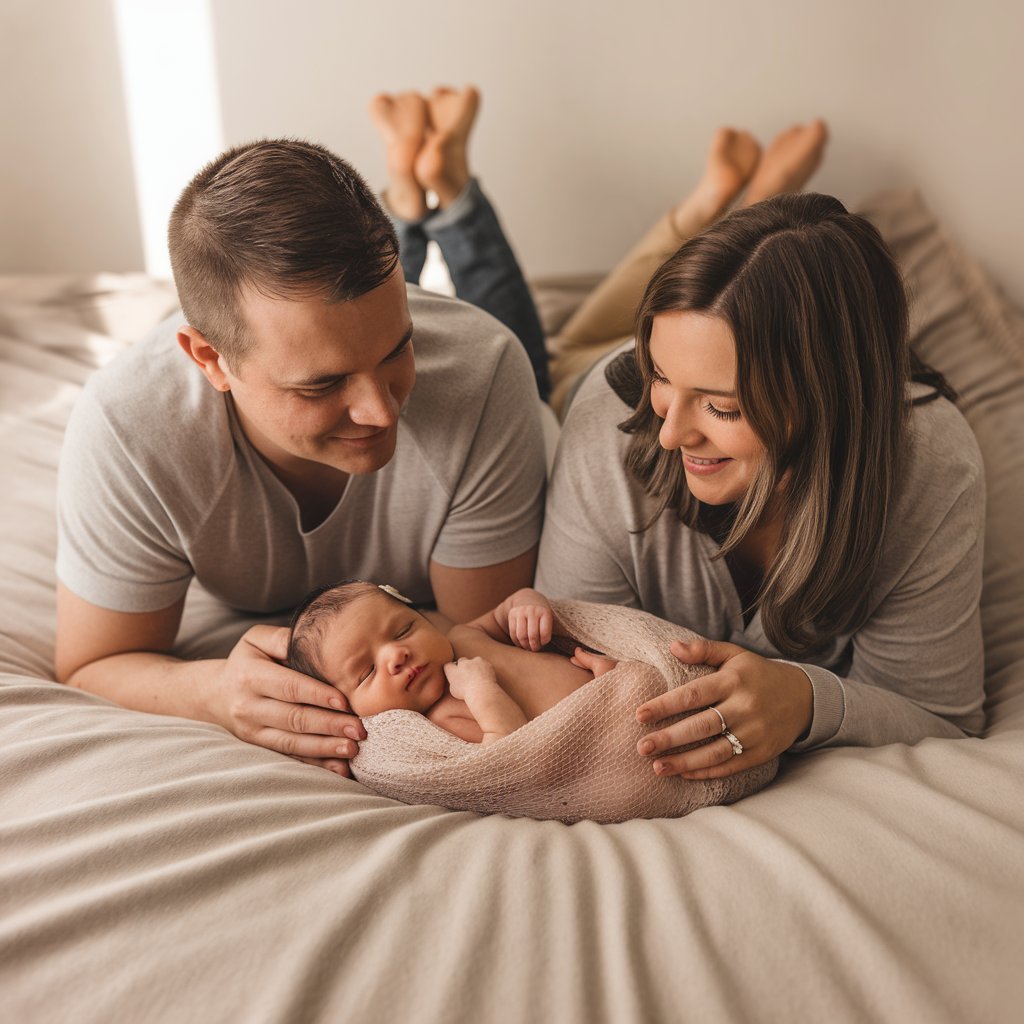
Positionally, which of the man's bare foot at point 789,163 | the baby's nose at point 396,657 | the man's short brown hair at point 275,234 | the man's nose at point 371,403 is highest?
the man's short brown hair at point 275,234

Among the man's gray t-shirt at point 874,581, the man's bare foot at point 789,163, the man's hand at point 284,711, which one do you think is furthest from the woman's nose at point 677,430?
the man's bare foot at point 789,163

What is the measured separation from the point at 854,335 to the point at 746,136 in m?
1.28

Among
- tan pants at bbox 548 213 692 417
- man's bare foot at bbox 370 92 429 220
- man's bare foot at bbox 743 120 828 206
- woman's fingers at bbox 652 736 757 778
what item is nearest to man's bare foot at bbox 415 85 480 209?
man's bare foot at bbox 370 92 429 220

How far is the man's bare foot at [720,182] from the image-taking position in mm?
2168

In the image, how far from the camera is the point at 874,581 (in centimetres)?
133

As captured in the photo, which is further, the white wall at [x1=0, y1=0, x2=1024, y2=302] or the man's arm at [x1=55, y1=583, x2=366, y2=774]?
the white wall at [x1=0, y1=0, x2=1024, y2=302]

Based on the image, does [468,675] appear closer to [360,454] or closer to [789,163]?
[360,454]

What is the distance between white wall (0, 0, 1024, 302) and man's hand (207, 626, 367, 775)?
1.65 metres

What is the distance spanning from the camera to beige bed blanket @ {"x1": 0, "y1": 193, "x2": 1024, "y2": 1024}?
86 cm

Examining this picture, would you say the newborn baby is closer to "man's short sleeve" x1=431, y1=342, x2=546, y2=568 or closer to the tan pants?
"man's short sleeve" x1=431, y1=342, x2=546, y2=568

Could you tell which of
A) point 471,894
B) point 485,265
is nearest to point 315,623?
point 471,894

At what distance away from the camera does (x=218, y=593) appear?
1.58 m

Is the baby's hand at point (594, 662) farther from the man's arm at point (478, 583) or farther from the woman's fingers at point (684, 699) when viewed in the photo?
the man's arm at point (478, 583)

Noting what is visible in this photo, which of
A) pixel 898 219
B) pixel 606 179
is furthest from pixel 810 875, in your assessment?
pixel 606 179
